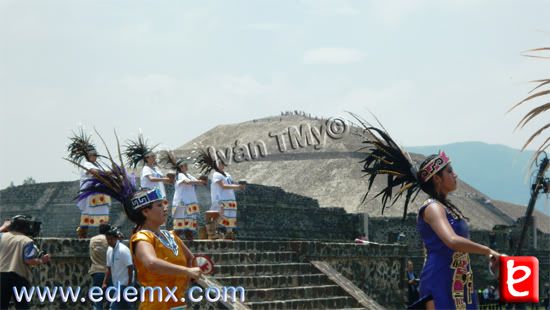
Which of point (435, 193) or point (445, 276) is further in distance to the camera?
point (435, 193)

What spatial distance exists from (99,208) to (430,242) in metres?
9.14

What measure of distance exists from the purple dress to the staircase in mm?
7003

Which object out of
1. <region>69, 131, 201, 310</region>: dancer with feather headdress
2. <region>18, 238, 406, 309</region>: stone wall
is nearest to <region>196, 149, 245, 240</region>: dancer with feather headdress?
<region>18, 238, 406, 309</region>: stone wall

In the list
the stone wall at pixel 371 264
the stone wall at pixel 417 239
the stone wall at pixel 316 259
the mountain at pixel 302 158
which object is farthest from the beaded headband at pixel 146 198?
the mountain at pixel 302 158

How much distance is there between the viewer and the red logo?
6.53 meters

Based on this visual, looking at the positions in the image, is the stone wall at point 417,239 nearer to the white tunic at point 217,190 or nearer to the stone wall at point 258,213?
the stone wall at point 258,213

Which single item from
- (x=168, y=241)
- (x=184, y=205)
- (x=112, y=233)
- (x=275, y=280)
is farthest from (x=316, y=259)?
(x=168, y=241)

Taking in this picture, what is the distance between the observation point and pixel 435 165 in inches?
297

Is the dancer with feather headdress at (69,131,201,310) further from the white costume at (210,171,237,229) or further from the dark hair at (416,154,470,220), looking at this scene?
the white costume at (210,171,237,229)

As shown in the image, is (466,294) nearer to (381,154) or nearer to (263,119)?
(381,154)

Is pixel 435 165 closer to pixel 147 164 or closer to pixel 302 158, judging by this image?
pixel 147 164

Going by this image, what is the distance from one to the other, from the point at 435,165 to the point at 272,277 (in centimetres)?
796

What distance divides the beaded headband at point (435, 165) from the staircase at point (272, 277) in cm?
682

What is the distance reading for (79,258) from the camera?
44.0ft
